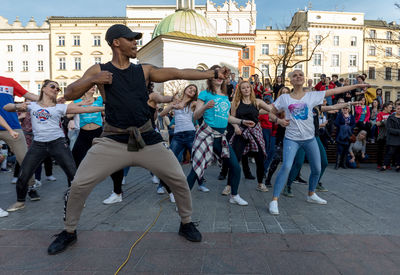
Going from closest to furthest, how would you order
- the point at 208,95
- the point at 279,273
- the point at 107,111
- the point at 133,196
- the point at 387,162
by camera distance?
the point at 279,273 → the point at 107,111 → the point at 208,95 → the point at 133,196 → the point at 387,162

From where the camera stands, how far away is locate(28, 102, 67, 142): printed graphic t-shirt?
492cm

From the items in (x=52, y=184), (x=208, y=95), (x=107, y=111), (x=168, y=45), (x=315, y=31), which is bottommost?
(x=52, y=184)

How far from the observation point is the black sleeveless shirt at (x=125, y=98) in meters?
3.22

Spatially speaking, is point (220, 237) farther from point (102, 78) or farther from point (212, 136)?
point (102, 78)

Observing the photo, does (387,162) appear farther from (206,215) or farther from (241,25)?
(241,25)

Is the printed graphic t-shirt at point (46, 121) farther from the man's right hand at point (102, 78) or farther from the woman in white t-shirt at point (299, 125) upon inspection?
the woman in white t-shirt at point (299, 125)

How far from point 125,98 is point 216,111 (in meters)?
2.08

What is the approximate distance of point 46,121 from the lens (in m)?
4.98

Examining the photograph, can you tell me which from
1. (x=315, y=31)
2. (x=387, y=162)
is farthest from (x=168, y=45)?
(x=315, y=31)

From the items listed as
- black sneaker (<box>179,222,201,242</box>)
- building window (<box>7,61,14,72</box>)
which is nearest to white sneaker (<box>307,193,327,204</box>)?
black sneaker (<box>179,222,201,242</box>)

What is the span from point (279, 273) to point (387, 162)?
30.6 feet

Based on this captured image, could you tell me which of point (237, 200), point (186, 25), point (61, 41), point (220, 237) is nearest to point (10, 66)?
point (61, 41)

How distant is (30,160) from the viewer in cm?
484

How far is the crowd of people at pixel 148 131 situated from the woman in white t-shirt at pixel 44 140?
1 cm
